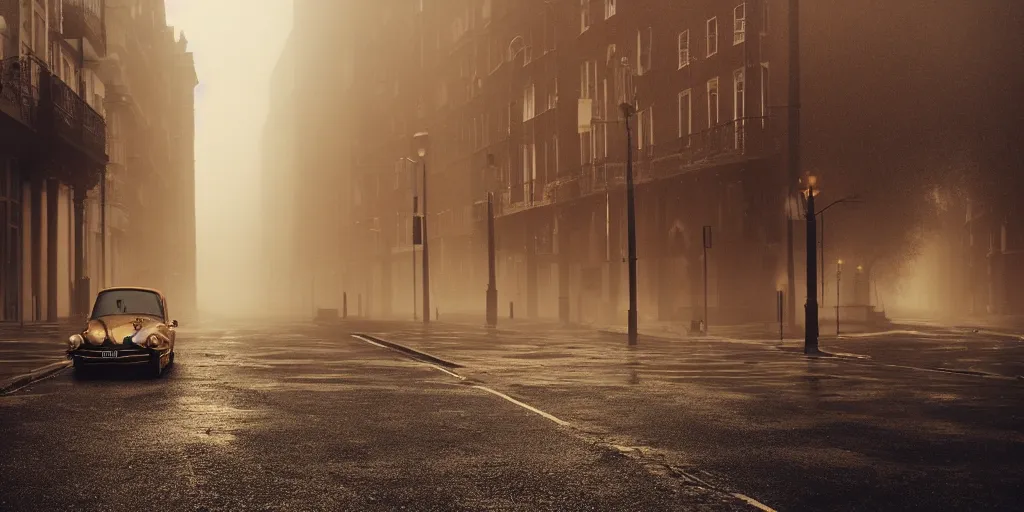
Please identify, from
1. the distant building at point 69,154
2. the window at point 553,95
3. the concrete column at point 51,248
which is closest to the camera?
the distant building at point 69,154

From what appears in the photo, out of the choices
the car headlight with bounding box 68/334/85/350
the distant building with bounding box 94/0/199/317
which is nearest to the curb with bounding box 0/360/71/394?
the car headlight with bounding box 68/334/85/350

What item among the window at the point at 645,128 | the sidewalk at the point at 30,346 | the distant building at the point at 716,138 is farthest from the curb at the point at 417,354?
the window at the point at 645,128

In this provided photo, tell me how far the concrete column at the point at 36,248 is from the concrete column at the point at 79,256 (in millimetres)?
1707

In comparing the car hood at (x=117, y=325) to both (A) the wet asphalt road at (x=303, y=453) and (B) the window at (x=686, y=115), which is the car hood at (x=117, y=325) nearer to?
(A) the wet asphalt road at (x=303, y=453)

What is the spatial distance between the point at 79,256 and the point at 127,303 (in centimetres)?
2664

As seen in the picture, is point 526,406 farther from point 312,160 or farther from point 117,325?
point 312,160

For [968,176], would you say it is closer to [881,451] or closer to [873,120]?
[873,120]

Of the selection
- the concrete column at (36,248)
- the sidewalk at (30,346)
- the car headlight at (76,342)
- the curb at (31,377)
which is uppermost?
the concrete column at (36,248)

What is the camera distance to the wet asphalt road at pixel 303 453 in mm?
8438

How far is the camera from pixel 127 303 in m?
20.5

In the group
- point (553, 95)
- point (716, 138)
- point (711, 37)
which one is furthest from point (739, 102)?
point (553, 95)

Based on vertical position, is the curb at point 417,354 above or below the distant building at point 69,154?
below

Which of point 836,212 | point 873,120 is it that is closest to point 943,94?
point 873,120

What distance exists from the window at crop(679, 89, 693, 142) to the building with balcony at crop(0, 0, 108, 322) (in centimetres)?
2327
